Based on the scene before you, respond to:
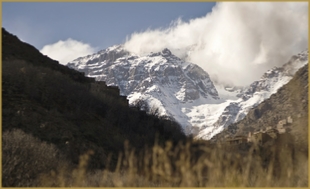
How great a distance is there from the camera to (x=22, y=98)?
3089 cm

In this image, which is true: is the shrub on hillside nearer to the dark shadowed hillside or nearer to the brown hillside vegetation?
the brown hillside vegetation

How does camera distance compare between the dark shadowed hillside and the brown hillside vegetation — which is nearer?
the brown hillside vegetation

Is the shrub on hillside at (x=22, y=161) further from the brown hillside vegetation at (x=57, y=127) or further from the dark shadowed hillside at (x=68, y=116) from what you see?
the dark shadowed hillside at (x=68, y=116)

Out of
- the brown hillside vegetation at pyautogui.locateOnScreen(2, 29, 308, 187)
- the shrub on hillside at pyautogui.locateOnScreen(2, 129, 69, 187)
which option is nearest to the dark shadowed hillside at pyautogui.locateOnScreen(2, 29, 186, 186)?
the brown hillside vegetation at pyautogui.locateOnScreen(2, 29, 308, 187)

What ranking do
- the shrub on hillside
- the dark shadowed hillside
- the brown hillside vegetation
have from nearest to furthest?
the shrub on hillside, the brown hillside vegetation, the dark shadowed hillside

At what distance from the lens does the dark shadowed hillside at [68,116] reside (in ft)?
83.3

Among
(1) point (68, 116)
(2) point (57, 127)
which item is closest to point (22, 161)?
(2) point (57, 127)

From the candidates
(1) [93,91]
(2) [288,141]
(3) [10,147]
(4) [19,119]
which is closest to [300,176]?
(2) [288,141]

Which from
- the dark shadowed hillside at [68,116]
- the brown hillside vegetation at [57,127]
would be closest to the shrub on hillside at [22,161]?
the brown hillside vegetation at [57,127]

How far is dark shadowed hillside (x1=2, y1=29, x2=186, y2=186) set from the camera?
25.4 metres

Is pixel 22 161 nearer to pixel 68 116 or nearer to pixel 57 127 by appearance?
pixel 57 127

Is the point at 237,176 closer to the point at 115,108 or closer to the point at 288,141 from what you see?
the point at 288,141

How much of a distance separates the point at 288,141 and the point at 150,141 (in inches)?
1109

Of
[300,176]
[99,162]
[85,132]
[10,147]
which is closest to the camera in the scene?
[300,176]
